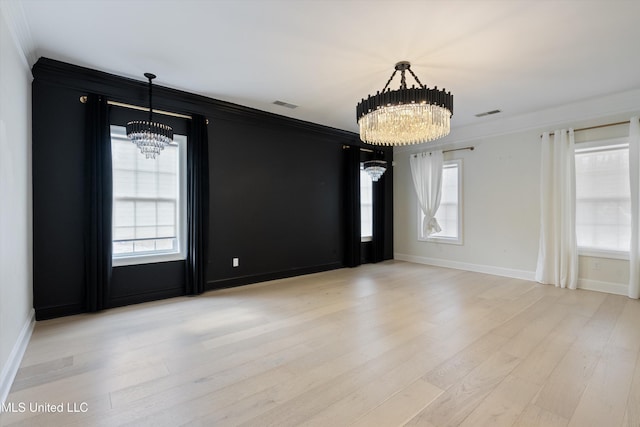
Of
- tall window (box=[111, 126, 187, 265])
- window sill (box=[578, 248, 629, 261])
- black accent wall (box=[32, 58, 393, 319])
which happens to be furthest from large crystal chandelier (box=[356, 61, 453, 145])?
window sill (box=[578, 248, 629, 261])

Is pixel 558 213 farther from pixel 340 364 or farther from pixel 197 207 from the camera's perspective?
pixel 197 207

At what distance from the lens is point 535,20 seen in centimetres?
254

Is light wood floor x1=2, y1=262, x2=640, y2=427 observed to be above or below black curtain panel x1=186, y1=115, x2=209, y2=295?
below

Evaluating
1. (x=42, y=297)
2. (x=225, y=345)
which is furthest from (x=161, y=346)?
(x=42, y=297)

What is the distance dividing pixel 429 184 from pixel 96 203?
225 inches

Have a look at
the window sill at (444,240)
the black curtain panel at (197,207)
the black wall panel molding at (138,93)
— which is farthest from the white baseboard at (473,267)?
Answer: the black curtain panel at (197,207)

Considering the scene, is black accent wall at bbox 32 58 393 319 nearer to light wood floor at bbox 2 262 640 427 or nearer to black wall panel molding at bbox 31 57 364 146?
black wall panel molding at bbox 31 57 364 146

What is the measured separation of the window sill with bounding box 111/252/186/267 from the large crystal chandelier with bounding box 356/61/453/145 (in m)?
3.08

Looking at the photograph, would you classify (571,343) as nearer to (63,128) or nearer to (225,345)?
(225,345)

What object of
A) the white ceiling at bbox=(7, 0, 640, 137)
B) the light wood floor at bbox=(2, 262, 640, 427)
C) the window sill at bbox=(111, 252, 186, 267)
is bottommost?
the light wood floor at bbox=(2, 262, 640, 427)

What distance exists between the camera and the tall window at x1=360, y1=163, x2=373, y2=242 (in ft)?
22.0

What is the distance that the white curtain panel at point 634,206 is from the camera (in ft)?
13.6

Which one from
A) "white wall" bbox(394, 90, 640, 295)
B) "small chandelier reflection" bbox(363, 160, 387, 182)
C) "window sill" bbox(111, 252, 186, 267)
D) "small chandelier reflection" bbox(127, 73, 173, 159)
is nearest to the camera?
"small chandelier reflection" bbox(127, 73, 173, 159)

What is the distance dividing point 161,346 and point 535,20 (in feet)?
14.0
